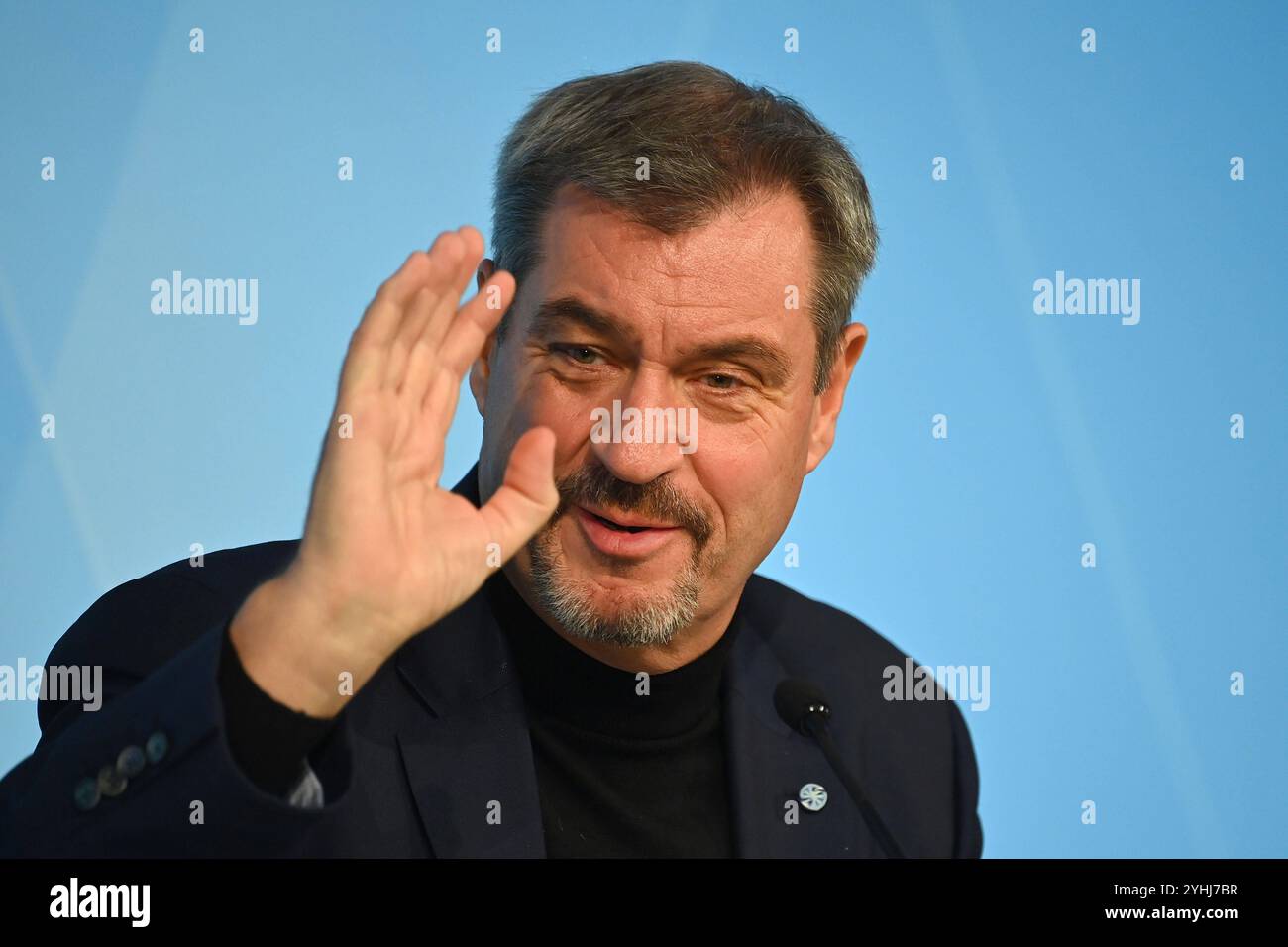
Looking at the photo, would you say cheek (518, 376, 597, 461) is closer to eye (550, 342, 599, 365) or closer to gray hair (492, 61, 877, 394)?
eye (550, 342, 599, 365)

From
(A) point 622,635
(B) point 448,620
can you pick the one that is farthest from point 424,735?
(A) point 622,635

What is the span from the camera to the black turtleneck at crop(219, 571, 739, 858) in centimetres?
183

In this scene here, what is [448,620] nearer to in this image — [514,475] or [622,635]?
[622,635]

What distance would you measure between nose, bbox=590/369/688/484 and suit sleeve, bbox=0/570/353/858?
0.57m

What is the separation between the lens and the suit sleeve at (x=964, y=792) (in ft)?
6.90

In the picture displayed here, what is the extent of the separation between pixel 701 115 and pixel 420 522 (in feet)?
2.84

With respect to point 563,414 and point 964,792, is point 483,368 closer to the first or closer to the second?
point 563,414

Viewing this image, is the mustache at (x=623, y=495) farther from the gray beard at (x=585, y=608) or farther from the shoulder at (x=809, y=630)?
the shoulder at (x=809, y=630)

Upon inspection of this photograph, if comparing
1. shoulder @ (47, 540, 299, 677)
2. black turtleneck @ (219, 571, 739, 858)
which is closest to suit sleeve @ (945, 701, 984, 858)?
black turtleneck @ (219, 571, 739, 858)

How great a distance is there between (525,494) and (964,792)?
112 cm

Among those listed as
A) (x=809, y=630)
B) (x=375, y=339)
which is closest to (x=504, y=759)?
(x=375, y=339)

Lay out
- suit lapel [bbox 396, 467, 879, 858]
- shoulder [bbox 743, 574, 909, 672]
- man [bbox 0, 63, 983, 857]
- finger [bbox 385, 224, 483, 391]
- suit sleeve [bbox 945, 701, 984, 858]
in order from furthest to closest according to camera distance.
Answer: shoulder [bbox 743, 574, 909, 672] → suit sleeve [bbox 945, 701, 984, 858] → suit lapel [bbox 396, 467, 879, 858] → man [bbox 0, 63, 983, 857] → finger [bbox 385, 224, 483, 391]

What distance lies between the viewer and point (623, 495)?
5.72 ft
